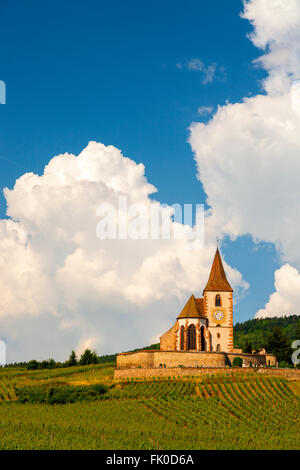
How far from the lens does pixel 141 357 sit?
70.5 meters

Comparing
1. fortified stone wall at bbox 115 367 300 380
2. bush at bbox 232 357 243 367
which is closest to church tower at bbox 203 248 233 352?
bush at bbox 232 357 243 367

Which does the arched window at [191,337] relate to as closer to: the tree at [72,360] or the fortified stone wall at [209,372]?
the fortified stone wall at [209,372]

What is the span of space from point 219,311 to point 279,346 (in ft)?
58.4

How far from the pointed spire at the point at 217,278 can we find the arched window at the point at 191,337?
24.9 feet

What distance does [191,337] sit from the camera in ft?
253

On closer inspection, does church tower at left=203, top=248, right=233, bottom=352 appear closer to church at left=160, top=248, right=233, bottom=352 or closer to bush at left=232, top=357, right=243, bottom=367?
church at left=160, top=248, right=233, bottom=352

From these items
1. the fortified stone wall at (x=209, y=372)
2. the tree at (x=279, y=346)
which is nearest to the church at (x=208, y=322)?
the fortified stone wall at (x=209, y=372)

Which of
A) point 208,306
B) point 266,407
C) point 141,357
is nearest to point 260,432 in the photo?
point 266,407

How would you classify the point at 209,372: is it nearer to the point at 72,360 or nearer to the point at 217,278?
the point at 217,278

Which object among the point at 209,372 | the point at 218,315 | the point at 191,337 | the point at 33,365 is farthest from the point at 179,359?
the point at 33,365
